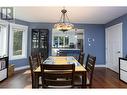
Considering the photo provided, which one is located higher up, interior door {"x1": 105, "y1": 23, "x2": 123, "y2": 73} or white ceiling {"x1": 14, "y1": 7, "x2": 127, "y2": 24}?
white ceiling {"x1": 14, "y1": 7, "x2": 127, "y2": 24}

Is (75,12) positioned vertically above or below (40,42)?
above

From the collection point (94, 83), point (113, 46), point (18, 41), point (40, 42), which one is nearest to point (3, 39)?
point (18, 41)

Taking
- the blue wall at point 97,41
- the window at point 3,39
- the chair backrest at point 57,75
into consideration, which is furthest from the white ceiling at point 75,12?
the chair backrest at point 57,75

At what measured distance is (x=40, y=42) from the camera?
694 centimetres

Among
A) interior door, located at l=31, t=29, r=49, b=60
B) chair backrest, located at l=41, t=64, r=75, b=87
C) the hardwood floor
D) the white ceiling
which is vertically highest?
A: the white ceiling

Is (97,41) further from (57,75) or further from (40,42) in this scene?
(57,75)

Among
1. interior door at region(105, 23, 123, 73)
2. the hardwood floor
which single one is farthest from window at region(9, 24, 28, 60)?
interior door at region(105, 23, 123, 73)

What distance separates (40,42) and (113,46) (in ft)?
10.5

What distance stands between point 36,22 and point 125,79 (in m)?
4.60

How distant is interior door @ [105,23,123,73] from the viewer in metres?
5.70

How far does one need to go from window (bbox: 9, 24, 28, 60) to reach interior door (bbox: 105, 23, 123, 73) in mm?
3733

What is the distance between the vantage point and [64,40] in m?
Result: 7.87

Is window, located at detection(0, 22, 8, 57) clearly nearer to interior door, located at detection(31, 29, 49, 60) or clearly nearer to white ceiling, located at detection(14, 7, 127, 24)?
white ceiling, located at detection(14, 7, 127, 24)

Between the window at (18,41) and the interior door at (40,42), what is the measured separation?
40 centimetres
